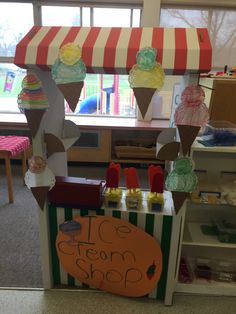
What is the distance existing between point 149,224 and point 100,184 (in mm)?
352

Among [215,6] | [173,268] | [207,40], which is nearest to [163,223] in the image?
[173,268]

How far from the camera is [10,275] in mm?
1892

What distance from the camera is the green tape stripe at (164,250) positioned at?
1.54 metres

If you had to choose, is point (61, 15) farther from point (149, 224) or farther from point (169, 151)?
point (149, 224)

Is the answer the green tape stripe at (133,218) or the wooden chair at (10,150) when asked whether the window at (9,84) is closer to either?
the wooden chair at (10,150)

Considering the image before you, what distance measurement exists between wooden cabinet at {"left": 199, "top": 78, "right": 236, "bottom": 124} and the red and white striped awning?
374 millimetres

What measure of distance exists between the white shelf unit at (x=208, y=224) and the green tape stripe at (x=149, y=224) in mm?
221

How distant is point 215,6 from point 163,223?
3.00m

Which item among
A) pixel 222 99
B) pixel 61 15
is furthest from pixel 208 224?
pixel 61 15

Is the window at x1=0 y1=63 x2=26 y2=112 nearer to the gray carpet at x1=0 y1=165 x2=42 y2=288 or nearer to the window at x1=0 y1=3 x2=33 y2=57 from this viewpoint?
the window at x1=0 y1=3 x2=33 y2=57

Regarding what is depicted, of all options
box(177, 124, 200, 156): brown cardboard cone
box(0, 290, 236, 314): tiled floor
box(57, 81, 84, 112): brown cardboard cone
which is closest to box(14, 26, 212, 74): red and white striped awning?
box(57, 81, 84, 112): brown cardboard cone

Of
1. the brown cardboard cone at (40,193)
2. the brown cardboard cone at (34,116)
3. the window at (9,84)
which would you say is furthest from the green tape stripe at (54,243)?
the window at (9,84)

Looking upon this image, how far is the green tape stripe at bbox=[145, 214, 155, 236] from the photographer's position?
1544mm

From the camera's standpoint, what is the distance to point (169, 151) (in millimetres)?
1427
